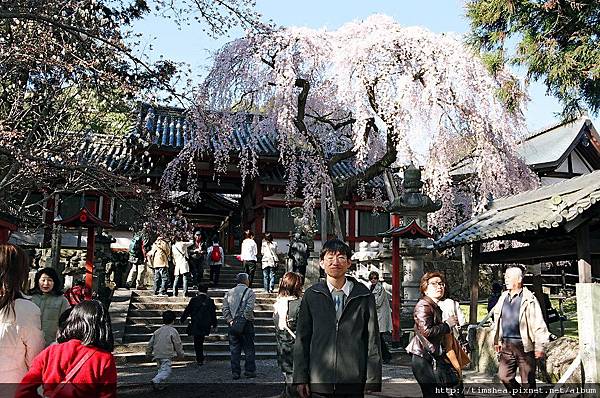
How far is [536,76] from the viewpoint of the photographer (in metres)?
10.2

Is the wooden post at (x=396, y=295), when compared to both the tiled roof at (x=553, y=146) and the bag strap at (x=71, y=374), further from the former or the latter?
the tiled roof at (x=553, y=146)

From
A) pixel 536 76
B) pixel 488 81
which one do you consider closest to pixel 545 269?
pixel 488 81

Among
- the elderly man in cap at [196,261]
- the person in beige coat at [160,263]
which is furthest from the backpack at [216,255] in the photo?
the person in beige coat at [160,263]

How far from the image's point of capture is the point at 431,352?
447cm

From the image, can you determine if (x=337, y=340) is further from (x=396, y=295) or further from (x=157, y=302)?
(x=157, y=302)

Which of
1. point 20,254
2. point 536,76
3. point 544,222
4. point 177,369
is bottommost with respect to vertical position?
point 177,369

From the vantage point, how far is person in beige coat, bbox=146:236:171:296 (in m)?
12.1

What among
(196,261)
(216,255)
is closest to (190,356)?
(216,255)

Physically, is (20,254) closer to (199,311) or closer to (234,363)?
(234,363)

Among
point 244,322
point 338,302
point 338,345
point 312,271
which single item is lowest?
point 244,322

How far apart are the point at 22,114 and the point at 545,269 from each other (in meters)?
18.6

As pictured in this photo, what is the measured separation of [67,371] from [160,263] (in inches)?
382

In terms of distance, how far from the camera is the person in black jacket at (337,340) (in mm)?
3322

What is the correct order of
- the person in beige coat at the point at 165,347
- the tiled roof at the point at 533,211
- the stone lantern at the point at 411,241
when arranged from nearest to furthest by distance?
the tiled roof at the point at 533,211
the person in beige coat at the point at 165,347
the stone lantern at the point at 411,241
